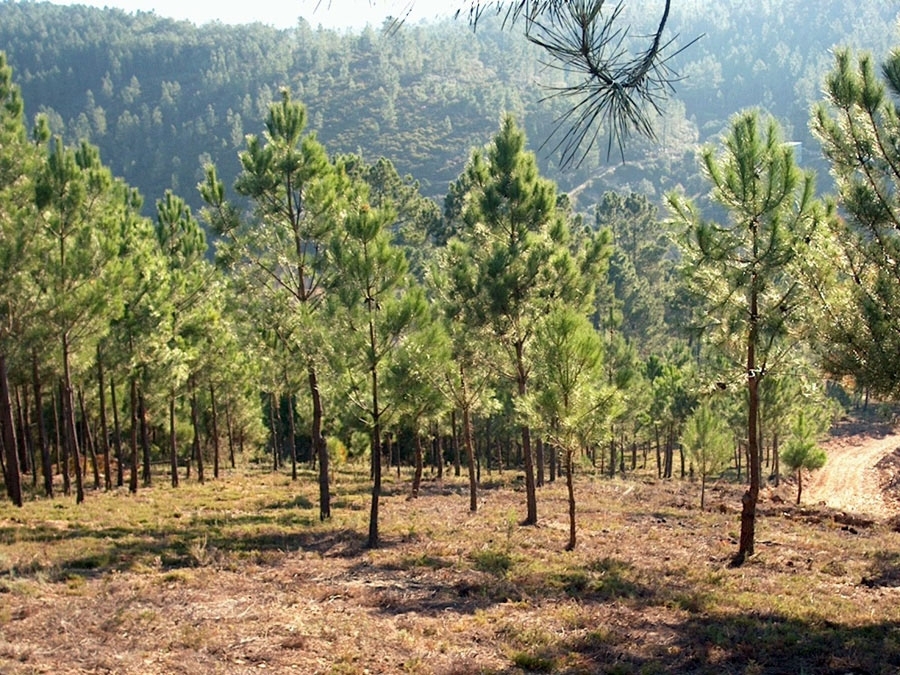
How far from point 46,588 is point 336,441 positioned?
98.7 feet

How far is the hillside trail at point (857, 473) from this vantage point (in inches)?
1419

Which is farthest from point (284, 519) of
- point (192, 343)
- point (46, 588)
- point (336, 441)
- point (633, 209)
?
point (633, 209)

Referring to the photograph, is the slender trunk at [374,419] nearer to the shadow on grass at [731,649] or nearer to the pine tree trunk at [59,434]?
the shadow on grass at [731,649]

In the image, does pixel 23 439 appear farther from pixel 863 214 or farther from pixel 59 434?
pixel 863 214

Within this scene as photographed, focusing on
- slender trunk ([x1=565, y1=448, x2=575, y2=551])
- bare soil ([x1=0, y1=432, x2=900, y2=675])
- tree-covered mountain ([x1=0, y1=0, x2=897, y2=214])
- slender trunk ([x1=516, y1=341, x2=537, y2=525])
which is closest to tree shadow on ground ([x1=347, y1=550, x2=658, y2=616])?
bare soil ([x1=0, y1=432, x2=900, y2=675])

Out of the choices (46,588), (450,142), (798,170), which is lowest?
(46,588)

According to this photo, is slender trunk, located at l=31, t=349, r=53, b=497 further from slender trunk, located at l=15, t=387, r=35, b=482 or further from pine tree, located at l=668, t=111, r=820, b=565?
pine tree, located at l=668, t=111, r=820, b=565

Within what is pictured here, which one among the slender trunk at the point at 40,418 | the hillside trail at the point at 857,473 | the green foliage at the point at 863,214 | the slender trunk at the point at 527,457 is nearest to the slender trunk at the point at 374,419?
the slender trunk at the point at 527,457

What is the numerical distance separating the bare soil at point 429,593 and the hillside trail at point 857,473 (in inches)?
637

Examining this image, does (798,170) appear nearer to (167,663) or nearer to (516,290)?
(516,290)

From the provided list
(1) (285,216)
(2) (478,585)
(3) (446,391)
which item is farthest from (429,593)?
(1) (285,216)

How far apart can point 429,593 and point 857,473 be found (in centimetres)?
4131

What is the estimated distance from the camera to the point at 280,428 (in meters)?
49.5

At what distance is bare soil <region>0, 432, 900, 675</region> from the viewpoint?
8367 millimetres
